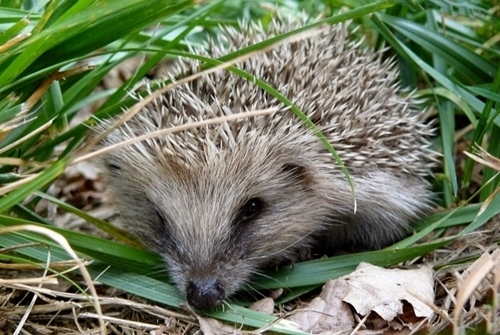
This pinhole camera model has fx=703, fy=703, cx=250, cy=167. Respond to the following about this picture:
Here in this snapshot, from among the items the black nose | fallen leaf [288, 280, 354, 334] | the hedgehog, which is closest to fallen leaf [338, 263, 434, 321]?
fallen leaf [288, 280, 354, 334]

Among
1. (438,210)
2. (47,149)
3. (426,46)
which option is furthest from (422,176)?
(47,149)

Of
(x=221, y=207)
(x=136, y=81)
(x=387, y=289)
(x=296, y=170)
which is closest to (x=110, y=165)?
(x=136, y=81)

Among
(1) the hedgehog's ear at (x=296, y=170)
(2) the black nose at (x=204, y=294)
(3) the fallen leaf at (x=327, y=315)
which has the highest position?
(1) the hedgehog's ear at (x=296, y=170)

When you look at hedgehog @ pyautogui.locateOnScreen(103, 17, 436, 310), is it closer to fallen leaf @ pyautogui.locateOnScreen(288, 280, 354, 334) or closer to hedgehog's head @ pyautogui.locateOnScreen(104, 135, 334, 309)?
hedgehog's head @ pyautogui.locateOnScreen(104, 135, 334, 309)

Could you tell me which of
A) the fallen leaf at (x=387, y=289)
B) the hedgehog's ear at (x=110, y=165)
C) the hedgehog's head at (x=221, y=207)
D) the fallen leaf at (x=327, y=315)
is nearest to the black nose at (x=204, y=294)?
the hedgehog's head at (x=221, y=207)

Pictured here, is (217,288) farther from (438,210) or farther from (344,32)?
(344,32)

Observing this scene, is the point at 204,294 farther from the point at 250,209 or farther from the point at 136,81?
the point at 136,81

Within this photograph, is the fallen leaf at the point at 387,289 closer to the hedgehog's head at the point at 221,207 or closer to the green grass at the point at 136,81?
the green grass at the point at 136,81
